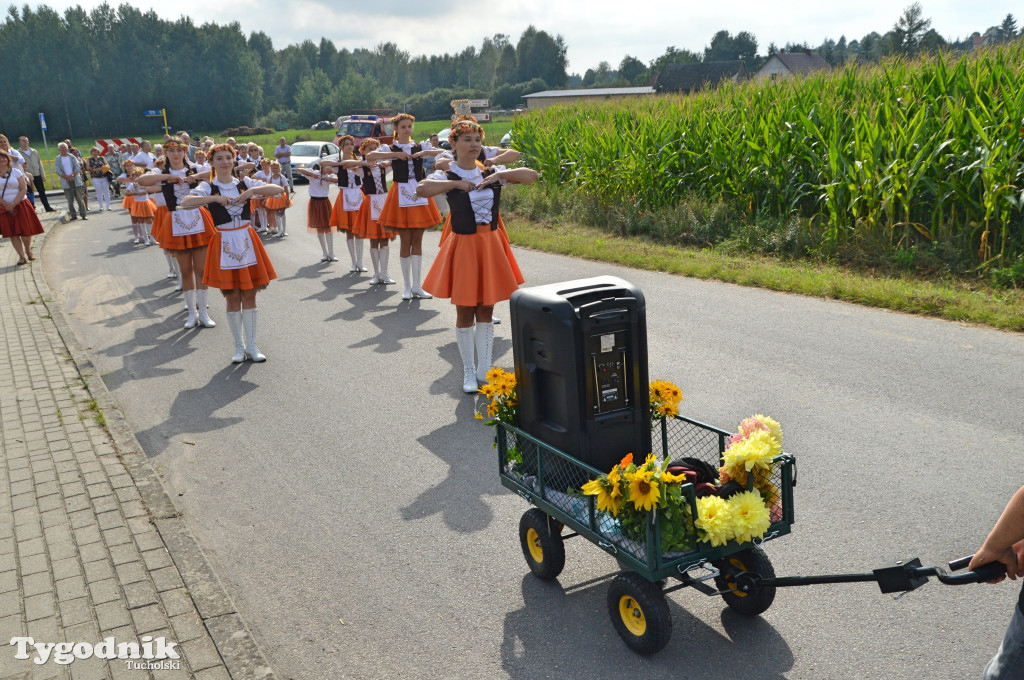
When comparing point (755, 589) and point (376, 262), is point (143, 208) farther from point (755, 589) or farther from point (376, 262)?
point (755, 589)

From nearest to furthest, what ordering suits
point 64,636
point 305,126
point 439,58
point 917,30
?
point 64,636
point 917,30
point 305,126
point 439,58

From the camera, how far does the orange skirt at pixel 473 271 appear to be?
6906mm

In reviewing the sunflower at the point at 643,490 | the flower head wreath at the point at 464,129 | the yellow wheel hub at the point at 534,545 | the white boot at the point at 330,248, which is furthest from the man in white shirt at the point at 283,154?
the sunflower at the point at 643,490

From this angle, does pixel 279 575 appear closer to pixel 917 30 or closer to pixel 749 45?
pixel 917 30

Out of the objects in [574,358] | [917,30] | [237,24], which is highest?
[237,24]

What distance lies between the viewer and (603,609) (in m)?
3.84

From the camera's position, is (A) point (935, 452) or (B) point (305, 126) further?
(B) point (305, 126)

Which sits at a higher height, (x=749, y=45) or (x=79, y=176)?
(x=749, y=45)

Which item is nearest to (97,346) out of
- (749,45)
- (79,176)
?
(79,176)

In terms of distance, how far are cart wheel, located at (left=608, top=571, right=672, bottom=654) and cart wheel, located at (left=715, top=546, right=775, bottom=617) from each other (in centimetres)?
33

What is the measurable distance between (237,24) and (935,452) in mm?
106162

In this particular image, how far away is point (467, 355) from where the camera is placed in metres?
7.27

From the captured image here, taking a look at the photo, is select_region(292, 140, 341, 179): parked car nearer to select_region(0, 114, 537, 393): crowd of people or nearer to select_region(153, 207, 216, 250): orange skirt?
select_region(0, 114, 537, 393): crowd of people

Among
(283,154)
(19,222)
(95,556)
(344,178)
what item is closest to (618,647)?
(95,556)
